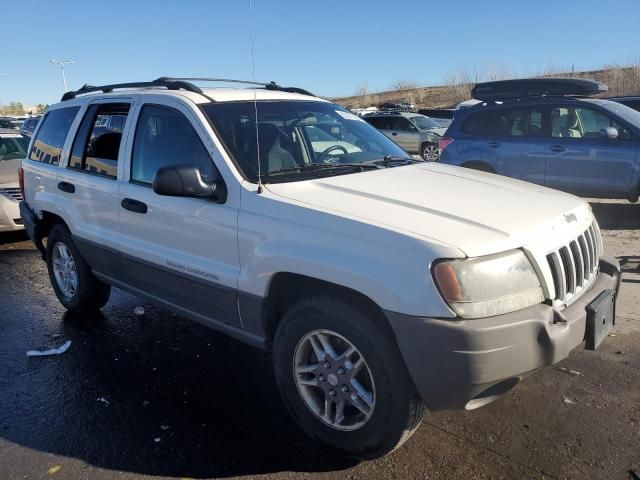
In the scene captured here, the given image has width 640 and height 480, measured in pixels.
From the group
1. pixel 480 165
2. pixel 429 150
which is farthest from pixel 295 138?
pixel 429 150

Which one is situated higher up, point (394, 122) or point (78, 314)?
point (394, 122)

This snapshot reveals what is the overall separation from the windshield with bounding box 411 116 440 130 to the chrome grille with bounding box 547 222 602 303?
1638 centimetres

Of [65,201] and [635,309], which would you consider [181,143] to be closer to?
[65,201]

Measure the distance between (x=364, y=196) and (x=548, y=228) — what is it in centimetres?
93

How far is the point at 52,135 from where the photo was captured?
5.09m

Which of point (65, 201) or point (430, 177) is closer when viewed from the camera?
point (430, 177)

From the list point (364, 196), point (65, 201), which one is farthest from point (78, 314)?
point (364, 196)

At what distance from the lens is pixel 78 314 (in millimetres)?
5137

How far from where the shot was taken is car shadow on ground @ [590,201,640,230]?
7.88m

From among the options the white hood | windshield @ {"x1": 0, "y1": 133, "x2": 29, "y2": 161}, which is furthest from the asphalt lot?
windshield @ {"x1": 0, "y1": 133, "x2": 29, "y2": 161}

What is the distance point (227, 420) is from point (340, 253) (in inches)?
53.0

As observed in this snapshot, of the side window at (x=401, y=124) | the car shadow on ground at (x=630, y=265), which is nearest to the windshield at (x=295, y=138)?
the car shadow on ground at (x=630, y=265)

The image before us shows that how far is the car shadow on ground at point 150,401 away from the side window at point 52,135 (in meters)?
1.49

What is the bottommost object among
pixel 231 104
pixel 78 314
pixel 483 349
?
pixel 78 314
